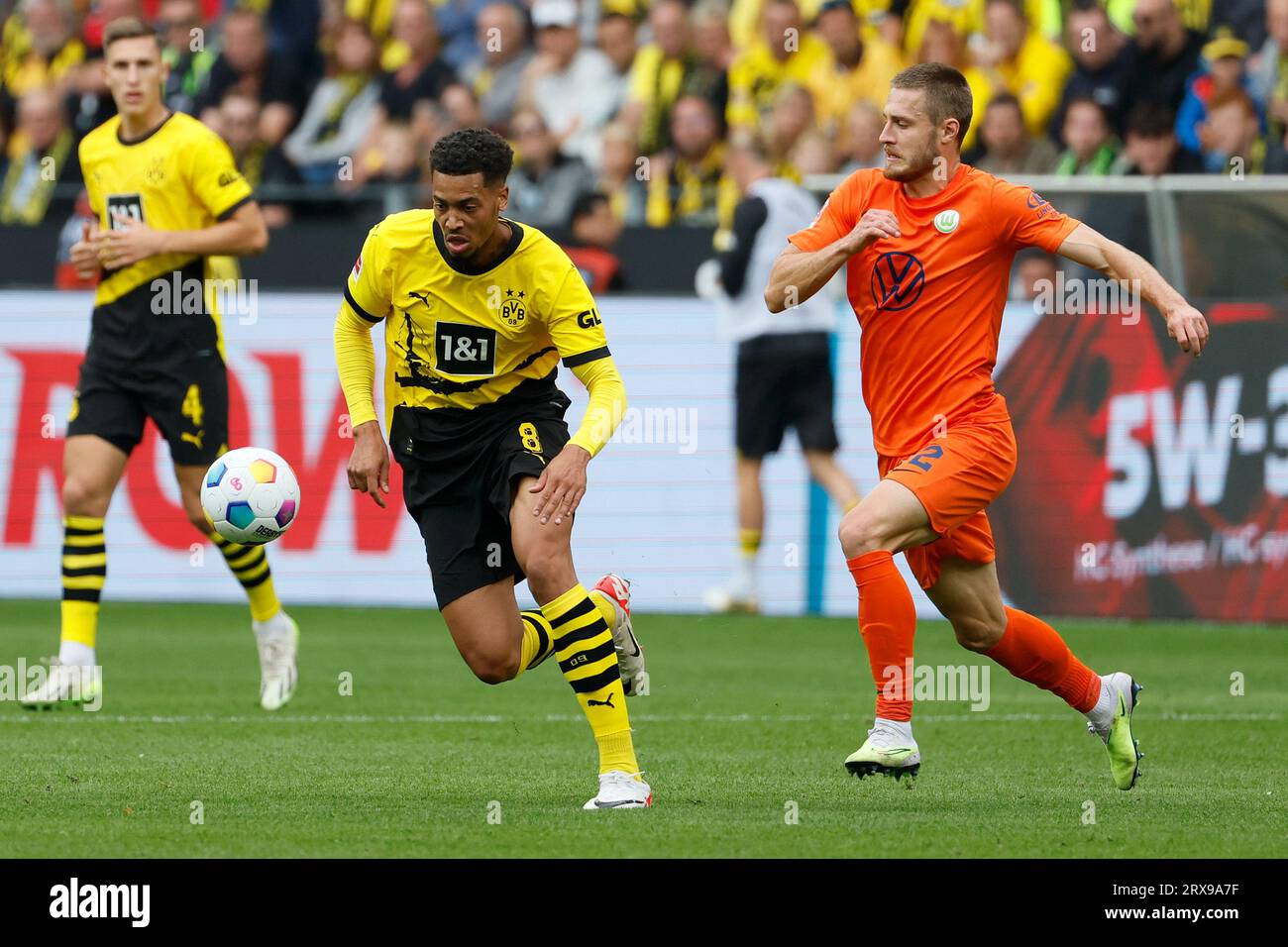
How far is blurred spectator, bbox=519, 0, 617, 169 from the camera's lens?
59.4ft

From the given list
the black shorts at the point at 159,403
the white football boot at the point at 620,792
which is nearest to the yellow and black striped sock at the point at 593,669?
the white football boot at the point at 620,792

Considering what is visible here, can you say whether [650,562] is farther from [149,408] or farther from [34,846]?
[34,846]

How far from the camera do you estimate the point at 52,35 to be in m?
20.9

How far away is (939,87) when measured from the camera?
7363 mm

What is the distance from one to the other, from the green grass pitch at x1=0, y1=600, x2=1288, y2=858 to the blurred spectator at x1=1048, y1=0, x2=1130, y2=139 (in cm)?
432

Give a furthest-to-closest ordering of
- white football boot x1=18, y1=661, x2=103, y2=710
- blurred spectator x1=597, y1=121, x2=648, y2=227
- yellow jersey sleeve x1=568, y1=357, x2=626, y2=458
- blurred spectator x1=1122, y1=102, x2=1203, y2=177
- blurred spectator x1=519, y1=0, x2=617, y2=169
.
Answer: blurred spectator x1=519, y1=0, x2=617, y2=169, blurred spectator x1=597, y1=121, x2=648, y2=227, blurred spectator x1=1122, y1=102, x2=1203, y2=177, white football boot x1=18, y1=661, x2=103, y2=710, yellow jersey sleeve x1=568, y1=357, x2=626, y2=458

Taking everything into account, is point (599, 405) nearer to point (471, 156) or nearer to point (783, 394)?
point (471, 156)

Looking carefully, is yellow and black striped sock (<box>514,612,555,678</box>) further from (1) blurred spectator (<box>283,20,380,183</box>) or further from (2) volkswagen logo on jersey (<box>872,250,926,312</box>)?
(1) blurred spectator (<box>283,20,380,183</box>)

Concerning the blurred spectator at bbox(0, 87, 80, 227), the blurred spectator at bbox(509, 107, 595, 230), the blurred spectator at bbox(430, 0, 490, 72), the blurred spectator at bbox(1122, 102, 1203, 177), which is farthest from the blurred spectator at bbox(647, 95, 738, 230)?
the blurred spectator at bbox(0, 87, 80, 227)

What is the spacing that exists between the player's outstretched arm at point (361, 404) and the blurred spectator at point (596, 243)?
739 centimetres

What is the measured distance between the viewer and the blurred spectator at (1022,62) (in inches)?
629
